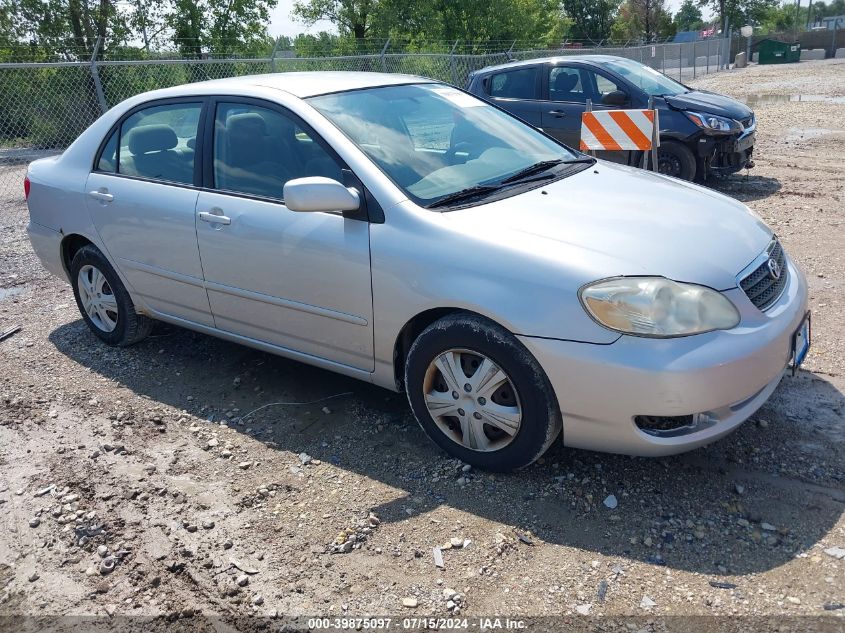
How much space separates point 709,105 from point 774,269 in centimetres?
625

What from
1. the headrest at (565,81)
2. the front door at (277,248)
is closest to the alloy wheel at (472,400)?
the front door at (277,248)

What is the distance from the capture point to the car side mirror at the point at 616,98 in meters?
8.86

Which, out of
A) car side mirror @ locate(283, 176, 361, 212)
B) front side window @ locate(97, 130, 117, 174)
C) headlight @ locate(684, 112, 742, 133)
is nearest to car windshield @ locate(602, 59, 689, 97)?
headlight @ locate(684, 112, 742, 133)

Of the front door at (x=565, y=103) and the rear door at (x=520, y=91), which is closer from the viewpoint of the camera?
the front door at (x=565, y=103)

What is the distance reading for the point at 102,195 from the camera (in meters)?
4.71

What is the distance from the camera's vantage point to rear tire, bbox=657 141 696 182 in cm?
877

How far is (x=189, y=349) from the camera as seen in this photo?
17.0 feet

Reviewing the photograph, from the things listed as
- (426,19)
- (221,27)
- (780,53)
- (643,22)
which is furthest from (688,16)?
(221,27)

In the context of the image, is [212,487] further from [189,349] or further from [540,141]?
[540,141]

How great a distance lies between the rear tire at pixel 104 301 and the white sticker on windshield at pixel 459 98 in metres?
2.42

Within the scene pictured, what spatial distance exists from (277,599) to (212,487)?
920 mm

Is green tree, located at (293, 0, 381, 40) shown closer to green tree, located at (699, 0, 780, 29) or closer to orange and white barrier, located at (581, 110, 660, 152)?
orange and white barrier, located at (581, 110, 660, 152)

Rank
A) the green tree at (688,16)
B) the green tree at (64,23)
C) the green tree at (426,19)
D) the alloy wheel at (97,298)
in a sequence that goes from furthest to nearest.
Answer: the green tree at (688,16)
the green tree at (426,19)
the green tree at (64,23)
the alloy wheel at (97,298)

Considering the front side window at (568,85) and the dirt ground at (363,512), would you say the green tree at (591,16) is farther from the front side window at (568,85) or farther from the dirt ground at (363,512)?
the dirt ground at (363,512)
